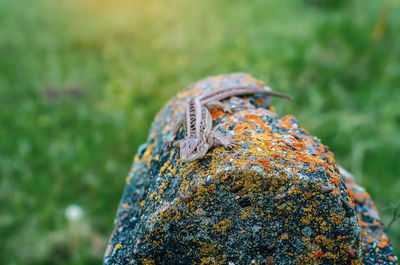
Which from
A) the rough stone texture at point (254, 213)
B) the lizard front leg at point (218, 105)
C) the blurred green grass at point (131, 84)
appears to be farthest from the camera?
the blurred green grass at point (131, 84)

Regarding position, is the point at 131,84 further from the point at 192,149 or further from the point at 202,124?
the point at 192,149

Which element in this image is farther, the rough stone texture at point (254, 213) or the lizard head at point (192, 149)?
the lizard head at point (192, 149)

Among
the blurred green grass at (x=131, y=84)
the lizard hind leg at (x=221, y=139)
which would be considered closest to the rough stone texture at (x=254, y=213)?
the lizard hind leg at (x=221, y=139)

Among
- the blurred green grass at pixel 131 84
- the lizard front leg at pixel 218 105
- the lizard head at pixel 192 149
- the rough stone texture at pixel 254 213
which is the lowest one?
the rough stone texture at pixel 254 213

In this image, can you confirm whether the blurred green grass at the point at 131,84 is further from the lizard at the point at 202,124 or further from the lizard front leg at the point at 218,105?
the lizard front leg at the point at 218,105

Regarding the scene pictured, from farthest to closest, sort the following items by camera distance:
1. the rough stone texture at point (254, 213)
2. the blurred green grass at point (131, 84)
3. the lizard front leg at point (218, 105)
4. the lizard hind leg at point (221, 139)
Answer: the blurred green grass at point (131, 84)
the lizard front leg at point (218, 105)
the lizard hind leg at point (221, 139)
the rough stone texture at point (254, 213)

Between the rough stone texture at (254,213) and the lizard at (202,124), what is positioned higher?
the lizard at (202,124)

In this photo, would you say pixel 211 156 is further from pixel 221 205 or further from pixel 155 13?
pixel 155 13
